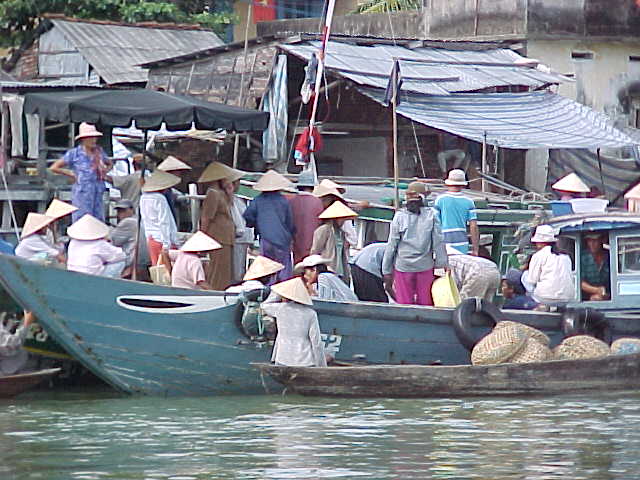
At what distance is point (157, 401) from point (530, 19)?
11.8 meters

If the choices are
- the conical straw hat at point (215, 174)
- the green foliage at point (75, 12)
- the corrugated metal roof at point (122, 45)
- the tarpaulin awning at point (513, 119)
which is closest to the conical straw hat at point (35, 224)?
the conical straw hat at point (215, 174)

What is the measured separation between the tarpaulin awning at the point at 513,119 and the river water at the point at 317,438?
20.2ft

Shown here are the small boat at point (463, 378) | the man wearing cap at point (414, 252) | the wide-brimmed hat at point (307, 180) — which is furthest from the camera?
the wide-brimmed hat at point (307, 180)

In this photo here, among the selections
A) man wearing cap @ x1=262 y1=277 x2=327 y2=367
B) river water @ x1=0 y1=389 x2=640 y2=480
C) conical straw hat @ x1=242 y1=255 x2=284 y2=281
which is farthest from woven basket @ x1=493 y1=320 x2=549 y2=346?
conical straw hat @ x1=242 y1=255 x2=284 y2=281

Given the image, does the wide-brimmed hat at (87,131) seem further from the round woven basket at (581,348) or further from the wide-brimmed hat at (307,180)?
the round woven basket at (581,348)

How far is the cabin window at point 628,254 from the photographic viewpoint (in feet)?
42.9

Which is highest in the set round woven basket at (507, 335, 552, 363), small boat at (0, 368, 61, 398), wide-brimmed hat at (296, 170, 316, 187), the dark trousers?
wide-brimmed hat at (296, 170, 316, 187)

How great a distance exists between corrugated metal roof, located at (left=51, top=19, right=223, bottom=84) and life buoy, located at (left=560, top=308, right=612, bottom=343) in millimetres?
11175

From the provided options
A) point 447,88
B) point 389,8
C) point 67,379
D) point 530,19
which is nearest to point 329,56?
point 447,88

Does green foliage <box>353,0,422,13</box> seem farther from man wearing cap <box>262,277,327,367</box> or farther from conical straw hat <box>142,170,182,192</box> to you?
man wearing cap <box>262,277,327,367</box>

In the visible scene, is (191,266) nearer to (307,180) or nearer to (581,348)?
(307,180)

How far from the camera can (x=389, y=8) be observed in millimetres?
26922

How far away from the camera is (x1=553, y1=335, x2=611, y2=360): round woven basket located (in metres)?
12.6

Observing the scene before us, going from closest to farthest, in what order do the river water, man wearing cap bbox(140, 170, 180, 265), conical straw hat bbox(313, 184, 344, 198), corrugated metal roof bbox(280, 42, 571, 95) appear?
the river water
man wearing cap bbox(140, 170, 180, 265)
conical straw hat bbox(313, 184, 344, 198)
corrugated metal roof bbox(280, 42, 571, 95)
